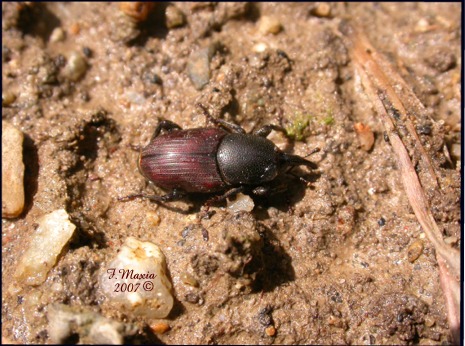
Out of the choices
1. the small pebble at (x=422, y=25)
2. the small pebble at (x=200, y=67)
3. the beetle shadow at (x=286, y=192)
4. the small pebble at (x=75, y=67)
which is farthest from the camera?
the small pebble at (x=422, y=25)

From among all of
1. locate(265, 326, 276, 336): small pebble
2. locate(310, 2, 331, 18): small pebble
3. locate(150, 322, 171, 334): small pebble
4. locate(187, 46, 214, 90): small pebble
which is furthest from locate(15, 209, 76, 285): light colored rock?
locate(310, 2, 331, 18): small pebble

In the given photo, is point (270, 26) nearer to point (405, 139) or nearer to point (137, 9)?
point (137, 9)

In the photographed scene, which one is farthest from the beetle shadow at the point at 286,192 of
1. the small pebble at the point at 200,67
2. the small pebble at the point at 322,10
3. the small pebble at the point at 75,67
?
the small pebble at the point at 75,67

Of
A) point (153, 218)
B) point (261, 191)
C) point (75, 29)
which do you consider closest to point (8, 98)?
point (75, 29)

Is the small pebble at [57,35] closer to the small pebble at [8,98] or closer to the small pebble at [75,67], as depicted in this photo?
the small pebble at [75,67]

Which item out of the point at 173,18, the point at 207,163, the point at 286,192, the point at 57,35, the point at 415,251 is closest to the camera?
the point at 415,251
